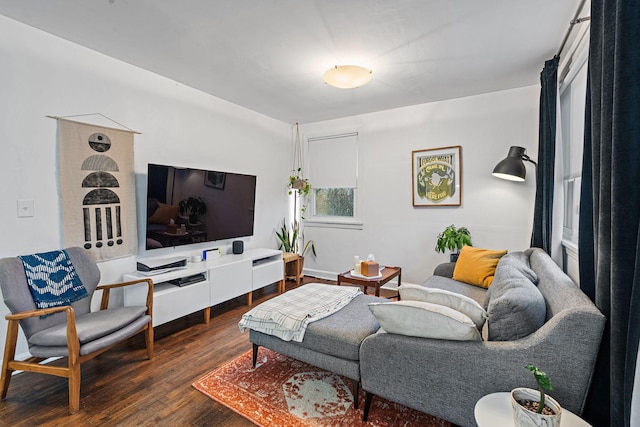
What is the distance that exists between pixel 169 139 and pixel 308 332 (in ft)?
8.61

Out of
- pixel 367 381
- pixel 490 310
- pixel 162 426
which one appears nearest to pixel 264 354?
pixel 162 426

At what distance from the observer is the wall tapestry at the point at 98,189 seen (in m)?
2.50

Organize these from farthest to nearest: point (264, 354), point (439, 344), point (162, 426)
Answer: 1. point (264, 354)
2. point (162, 426)
3. point (439, 344)

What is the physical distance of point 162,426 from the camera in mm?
1724

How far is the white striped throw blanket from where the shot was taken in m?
2.05

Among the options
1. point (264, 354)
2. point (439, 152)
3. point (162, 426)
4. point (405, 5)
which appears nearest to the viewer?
point (162, 426)

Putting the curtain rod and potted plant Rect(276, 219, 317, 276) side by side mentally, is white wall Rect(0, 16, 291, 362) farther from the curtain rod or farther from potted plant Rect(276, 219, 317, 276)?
the curtain rod

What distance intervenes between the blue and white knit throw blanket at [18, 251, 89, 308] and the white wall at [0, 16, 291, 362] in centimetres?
29

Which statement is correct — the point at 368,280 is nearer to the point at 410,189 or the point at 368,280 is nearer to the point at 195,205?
the point at 410,189

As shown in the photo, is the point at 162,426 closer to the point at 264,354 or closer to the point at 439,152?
the point at 264,354

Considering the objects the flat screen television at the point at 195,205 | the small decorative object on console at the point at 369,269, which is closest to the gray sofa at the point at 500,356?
the small decorative object on console at the point at 369,269

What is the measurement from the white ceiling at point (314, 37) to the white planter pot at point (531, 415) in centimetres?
229

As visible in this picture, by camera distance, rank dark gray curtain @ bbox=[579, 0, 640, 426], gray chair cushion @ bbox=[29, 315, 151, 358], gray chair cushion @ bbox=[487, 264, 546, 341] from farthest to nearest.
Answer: gray chair cushion @ bbox=[29, 315, 151, 358] → gray chair cushion @ bbox=[487, 264, 546, 341] → dark gray curtain @ bbox=[579, 0, 640, 426]

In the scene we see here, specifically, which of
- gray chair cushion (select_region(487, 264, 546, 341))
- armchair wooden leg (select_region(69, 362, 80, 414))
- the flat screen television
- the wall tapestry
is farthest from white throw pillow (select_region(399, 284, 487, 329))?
the wall tapestry
